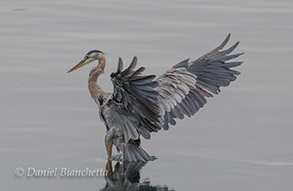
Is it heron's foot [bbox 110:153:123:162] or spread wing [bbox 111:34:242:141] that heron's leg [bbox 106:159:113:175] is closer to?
heron's foot [bbox 110:153:123:162]

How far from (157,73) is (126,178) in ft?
10.3

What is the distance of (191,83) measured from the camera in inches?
356

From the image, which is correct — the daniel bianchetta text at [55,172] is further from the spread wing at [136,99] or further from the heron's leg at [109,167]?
the spread wing at [136,99]

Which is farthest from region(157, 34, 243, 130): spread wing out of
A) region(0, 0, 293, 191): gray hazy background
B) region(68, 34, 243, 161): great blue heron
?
region(0, 0, 293, 191): gray hazy background

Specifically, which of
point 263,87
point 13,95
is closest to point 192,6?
point 263,87

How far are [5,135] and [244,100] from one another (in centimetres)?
289

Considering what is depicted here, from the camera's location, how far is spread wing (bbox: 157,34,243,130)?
8.87 meters

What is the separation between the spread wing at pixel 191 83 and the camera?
8.87 meters

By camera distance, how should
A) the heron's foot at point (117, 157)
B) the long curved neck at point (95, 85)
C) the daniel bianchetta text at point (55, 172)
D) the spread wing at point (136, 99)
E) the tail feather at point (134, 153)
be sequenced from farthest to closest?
the long curved neck at point (95, 85), the heron's foot at point (117, 157), the tail feather at point (134, 153), the daniel bianchetta text at point (55, 172), the spread wing at point (136, 99)

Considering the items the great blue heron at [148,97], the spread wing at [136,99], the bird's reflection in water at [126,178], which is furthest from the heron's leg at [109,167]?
the spread wing at [136,99]

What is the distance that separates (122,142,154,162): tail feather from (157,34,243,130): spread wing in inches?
17.1

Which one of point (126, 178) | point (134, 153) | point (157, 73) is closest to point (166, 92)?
point (134, 153)

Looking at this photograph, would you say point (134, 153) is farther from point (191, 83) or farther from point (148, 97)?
point (191, 83)

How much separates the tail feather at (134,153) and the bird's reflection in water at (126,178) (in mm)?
49
